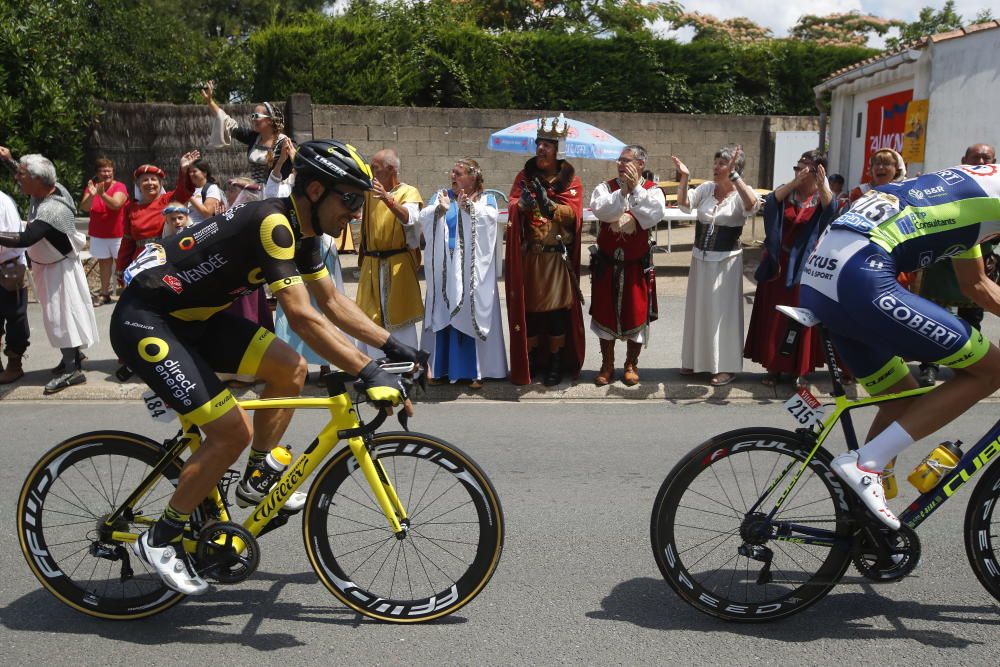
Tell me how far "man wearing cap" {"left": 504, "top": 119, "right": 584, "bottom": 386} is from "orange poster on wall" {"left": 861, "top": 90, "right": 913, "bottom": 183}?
860 cm

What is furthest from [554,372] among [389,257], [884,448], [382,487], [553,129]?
[884,448]

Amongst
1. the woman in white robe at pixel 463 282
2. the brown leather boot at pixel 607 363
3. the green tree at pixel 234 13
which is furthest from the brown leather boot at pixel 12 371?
the green tree at pixel 234 13

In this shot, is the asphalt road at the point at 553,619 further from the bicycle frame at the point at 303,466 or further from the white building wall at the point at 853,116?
the white building wall at the point at 853,116

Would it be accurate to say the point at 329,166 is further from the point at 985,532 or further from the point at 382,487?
the point at 985,532

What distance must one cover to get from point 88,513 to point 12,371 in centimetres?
502

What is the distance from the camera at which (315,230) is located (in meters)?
4.01

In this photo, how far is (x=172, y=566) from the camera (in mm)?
3883

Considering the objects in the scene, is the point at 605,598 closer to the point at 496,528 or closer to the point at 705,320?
the point at 496,528

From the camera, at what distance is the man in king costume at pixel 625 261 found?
7.93m

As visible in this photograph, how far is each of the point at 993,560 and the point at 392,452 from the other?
253cm

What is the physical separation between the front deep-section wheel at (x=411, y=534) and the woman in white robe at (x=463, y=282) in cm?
385

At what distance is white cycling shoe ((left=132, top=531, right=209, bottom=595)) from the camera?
386 centimetres

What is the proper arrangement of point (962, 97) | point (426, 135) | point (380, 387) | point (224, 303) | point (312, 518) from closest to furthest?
point (380, 387) < point (312, 518) < point (224, 303) < point (962, 97) < point (426, 135)

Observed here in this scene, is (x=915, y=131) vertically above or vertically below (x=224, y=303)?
above
